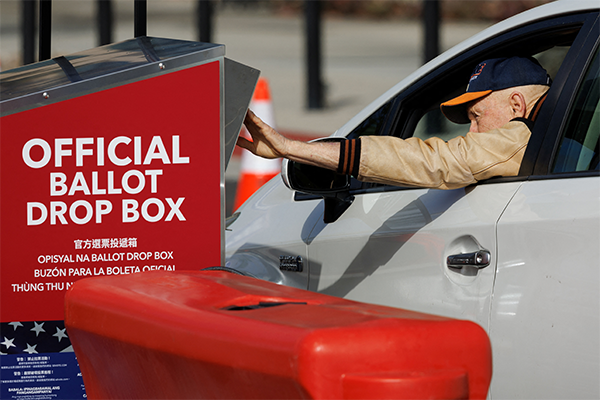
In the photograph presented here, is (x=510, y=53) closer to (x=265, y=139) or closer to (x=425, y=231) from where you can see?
(x=425, y=231)

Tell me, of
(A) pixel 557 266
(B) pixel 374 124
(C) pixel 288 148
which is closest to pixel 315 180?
(C) pixel 288 148

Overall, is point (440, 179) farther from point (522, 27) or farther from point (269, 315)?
point (269, 315)

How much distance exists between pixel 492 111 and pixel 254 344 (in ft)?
4.34

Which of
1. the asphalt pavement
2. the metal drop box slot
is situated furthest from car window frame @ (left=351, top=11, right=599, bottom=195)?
the asphalt pavement

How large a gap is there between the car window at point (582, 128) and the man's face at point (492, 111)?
292 millimetres

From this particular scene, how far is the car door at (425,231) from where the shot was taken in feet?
7.41

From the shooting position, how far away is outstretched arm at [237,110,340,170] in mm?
2432

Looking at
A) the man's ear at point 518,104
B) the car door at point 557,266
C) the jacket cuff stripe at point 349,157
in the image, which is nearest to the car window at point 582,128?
the car door at point 557,266

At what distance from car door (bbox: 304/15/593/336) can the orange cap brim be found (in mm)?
158

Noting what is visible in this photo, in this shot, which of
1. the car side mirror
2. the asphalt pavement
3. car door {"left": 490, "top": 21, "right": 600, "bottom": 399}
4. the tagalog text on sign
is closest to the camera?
car door {"left": 490, "top": 21, "right": 600, "bottom": 399}

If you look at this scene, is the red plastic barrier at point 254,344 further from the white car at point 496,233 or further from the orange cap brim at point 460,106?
the orange cap brim at point 460,106


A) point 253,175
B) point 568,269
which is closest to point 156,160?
point 568,269

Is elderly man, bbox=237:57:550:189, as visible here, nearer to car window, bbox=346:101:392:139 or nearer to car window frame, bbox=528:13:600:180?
car window frame, bbox=528:13:600:180

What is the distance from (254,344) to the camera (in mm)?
1672
